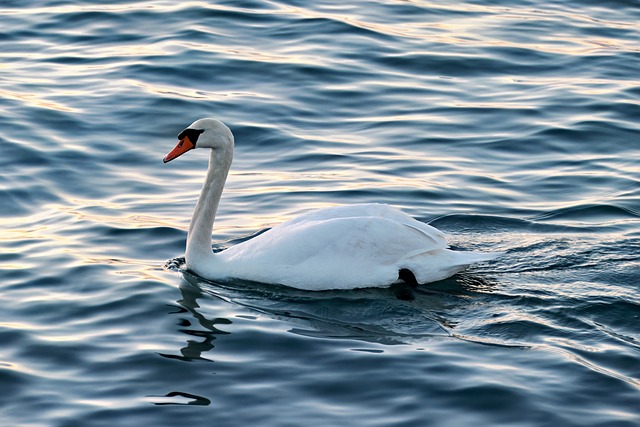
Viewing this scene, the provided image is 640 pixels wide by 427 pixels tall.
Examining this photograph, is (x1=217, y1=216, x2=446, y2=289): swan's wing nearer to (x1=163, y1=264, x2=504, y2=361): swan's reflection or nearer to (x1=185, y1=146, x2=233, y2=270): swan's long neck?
(x1=163, y1=264, x2=504, y2=361): swan's reflection

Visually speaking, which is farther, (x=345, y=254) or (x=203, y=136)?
(x=203, y=136)

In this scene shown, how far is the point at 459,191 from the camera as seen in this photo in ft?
39.8

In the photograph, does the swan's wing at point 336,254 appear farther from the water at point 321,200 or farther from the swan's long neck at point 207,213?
the swan's long neck at point 207,213

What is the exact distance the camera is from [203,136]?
33.6ft

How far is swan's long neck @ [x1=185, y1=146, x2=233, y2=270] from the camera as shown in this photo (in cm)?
1016

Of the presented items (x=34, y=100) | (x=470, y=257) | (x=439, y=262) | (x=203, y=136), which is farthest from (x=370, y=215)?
(x=34, y=100)

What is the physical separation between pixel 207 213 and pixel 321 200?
1.84 meters

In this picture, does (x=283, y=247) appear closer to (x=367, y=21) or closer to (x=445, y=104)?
(x=445, y=104)

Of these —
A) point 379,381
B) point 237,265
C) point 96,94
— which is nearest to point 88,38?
point 96,94

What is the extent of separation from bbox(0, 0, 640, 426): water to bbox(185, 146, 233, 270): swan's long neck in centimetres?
22

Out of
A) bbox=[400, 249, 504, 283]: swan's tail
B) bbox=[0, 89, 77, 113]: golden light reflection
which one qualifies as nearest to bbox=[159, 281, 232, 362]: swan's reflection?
bbox=[400, 249, 504, 283]: swan's tail

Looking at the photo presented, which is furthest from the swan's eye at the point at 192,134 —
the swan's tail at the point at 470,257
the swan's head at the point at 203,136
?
the swan's tail at the point at 470,257

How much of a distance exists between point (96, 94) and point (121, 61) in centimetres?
140

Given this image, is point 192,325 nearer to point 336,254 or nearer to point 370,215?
point 336,254
